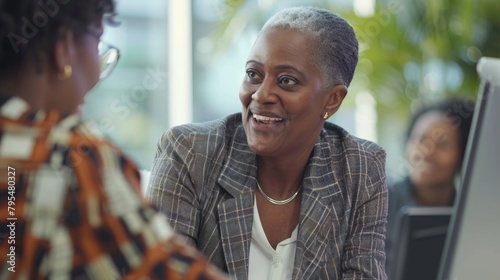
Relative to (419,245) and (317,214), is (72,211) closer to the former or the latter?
(317,214)

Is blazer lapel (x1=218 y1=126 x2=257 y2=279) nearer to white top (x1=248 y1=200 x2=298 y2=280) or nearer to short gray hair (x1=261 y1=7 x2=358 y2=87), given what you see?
white top (x1=248 y1=200 x2=298 y2=280)

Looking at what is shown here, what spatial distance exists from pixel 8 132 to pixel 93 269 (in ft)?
0.60

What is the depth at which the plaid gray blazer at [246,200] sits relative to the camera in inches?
63.3

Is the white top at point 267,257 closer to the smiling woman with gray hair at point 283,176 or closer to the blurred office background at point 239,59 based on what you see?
the smiling woman with gray hair at point 283,176

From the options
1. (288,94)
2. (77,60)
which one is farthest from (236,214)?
(77,60)

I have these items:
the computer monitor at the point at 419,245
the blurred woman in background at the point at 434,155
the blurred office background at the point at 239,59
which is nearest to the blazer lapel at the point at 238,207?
the computer monitor at the point at 419,245

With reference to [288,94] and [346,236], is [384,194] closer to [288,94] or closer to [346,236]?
[346,236]

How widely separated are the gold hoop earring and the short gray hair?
0.79m

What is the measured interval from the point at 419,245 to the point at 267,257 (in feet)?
1.29

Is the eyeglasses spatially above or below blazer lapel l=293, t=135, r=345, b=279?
above

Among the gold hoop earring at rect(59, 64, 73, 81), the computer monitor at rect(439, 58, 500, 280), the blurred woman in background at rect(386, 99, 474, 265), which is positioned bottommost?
the blurred woman in background at rect(386, 99, 474, 265)

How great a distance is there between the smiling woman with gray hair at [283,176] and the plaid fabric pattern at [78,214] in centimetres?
73

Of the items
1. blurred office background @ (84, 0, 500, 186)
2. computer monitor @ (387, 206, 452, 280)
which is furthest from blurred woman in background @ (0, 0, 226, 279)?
blurred office background @ (84, 0, 500, 186)

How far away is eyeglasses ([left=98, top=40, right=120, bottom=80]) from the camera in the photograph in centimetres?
113
